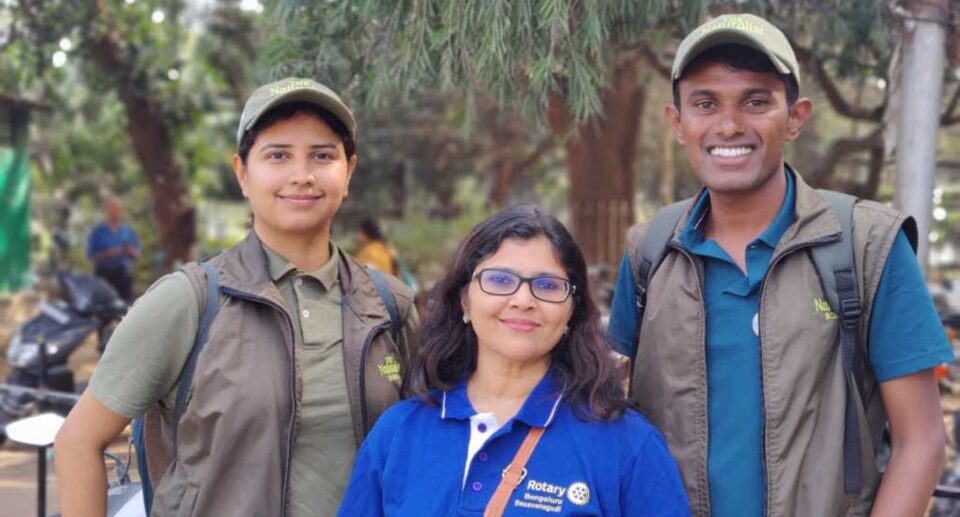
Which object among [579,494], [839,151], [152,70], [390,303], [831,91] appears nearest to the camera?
[579,494]

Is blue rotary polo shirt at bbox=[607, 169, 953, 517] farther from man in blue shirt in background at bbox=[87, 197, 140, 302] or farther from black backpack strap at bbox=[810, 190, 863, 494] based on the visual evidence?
man in blue shirt in background at bbox=[87, 197, 140, 302]

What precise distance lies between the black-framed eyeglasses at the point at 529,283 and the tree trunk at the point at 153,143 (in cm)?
1001

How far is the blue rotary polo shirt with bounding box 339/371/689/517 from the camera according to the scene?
2029 mm

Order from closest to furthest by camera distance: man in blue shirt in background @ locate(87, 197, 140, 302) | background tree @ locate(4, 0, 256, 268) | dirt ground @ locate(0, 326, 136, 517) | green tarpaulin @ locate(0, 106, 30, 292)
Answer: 1. dirt ground @ locate(0, 326, 136, 517)
2. background tree @ locate(4, 0, 256, 268)
3. man in blue shirt in background @ locate(87, 197, 140, 302)
4. green tarpaulin @ locate(0, 106, 30, 292)

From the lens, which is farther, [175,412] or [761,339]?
[175,412]

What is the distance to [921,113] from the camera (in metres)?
3.39

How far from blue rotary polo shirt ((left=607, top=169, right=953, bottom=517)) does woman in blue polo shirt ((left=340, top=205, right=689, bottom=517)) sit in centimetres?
17

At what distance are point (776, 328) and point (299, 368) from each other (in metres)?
1.08

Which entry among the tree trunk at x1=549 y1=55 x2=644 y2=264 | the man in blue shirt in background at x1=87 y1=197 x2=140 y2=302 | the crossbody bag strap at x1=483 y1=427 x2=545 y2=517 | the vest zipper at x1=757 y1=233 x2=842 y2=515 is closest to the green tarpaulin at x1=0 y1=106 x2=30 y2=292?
the man in blue shirt in background at x1=87 y1=197 x2=140 y2=302

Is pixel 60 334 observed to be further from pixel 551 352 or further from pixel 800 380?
pixel 800 380

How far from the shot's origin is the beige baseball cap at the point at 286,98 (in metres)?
2.45

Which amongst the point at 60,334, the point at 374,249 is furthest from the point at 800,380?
the point at 374,249

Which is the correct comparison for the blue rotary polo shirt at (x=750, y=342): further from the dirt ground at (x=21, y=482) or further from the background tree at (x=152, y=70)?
the background tree at (x=152, y=70)

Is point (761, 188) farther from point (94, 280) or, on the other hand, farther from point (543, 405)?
point (94, 280)
